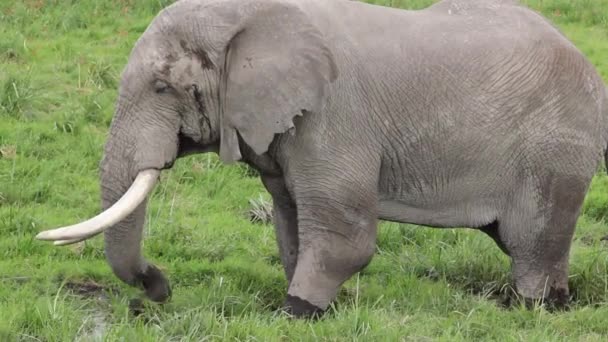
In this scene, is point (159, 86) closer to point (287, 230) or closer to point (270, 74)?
point (270, 74)

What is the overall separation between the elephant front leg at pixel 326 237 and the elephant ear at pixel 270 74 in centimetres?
36

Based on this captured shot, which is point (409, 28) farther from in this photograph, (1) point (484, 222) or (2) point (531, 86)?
(1) point (484, 222)

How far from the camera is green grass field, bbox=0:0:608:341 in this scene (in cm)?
586

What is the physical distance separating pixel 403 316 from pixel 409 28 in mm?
1450

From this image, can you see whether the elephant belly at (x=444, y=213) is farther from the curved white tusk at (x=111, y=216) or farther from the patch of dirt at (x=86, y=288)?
the patch of dirt at (x=86, y=288)

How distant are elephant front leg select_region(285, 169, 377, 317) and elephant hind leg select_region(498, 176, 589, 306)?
93cm

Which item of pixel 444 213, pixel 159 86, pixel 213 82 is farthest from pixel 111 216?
pixel 444 213

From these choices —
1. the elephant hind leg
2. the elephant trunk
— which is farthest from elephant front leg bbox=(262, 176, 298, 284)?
the elephant hind leg

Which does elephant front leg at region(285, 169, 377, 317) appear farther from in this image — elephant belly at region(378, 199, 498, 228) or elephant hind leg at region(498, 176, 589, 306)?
elephant hind leg at region(498, 176, 589, 306)

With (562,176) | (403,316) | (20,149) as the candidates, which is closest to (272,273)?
(403,316)

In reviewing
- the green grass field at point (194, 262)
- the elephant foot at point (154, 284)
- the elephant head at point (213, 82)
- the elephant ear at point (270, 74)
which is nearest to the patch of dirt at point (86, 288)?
the green grass field at point (194, 262)

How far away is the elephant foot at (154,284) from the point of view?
251 inches

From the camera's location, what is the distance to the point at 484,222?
6801 mm

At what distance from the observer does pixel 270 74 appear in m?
6.08
